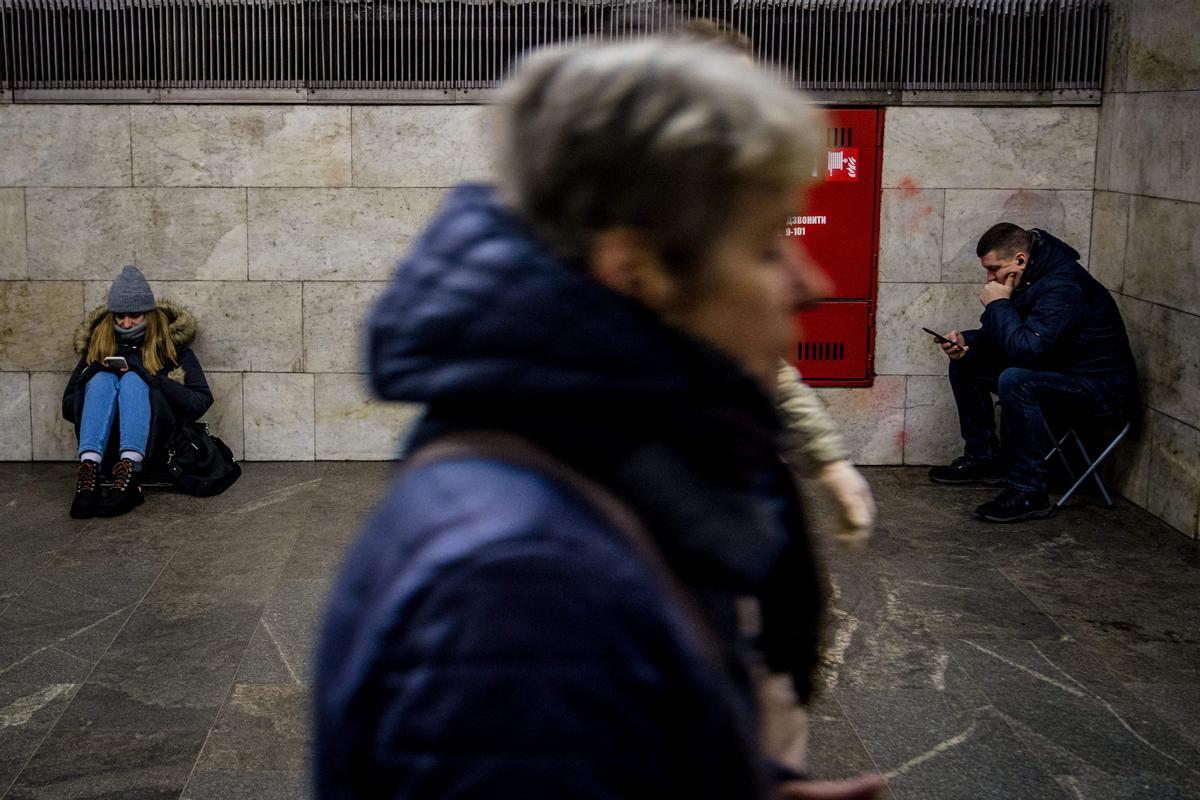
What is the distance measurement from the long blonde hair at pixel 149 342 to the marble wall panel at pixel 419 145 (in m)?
1.38

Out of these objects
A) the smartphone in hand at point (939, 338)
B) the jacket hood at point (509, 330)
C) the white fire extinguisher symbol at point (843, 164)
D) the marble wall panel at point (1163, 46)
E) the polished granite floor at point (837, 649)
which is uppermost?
the marble wall panel at point (1163, 46)

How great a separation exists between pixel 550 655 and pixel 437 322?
29 centimetres

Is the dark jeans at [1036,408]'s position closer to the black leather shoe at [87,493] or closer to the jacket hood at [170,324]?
the jacket hood at [170,324]

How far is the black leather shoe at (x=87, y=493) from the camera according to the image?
24.6ft

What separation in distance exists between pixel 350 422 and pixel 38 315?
190 cm

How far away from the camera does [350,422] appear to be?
873cm

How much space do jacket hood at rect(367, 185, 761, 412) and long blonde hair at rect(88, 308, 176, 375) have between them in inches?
281

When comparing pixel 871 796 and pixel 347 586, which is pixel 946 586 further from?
pixel 347 586

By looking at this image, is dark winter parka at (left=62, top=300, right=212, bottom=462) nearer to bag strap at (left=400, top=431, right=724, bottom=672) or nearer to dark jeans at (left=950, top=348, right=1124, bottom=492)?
dark jeans at (left=950, top=348, right=1124, bottom=492)

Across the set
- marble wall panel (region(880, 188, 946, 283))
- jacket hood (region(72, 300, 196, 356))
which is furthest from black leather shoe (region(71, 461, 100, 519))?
marble wall panel (region(880, 188, 946, 283))

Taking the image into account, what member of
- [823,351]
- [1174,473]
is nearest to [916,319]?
[823,351]

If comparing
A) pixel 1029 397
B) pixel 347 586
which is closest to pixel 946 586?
pixel 1029 397

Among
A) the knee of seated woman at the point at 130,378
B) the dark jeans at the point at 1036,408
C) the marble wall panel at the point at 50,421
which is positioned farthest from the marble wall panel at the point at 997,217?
the marble wall panel at the point at 50,421

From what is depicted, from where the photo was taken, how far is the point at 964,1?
8273mm
